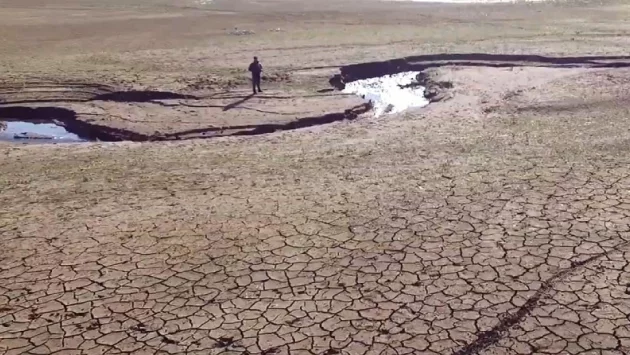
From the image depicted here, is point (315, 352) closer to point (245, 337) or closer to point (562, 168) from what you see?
point (245, 337)

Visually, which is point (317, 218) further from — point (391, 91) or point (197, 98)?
point (391, 91)

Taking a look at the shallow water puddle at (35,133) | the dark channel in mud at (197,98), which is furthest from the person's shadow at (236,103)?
the shallow water puddle at (35,133)

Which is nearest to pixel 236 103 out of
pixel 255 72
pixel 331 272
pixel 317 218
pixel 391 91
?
pixel 255 72

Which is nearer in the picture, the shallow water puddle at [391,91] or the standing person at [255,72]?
the shallow water puddle at [391,91]

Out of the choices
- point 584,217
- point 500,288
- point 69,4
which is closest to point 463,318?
point 500,288

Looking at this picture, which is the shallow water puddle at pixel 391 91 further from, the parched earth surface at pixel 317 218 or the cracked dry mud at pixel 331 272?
the cracked dry mud at pixel 331 272

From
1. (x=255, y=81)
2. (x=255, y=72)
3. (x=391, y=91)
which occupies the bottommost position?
(x=391, y=91)

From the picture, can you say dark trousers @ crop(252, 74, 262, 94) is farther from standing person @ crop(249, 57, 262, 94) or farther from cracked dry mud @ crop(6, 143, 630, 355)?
cracked dry mud @ crop(6, 143, 630, 355)
